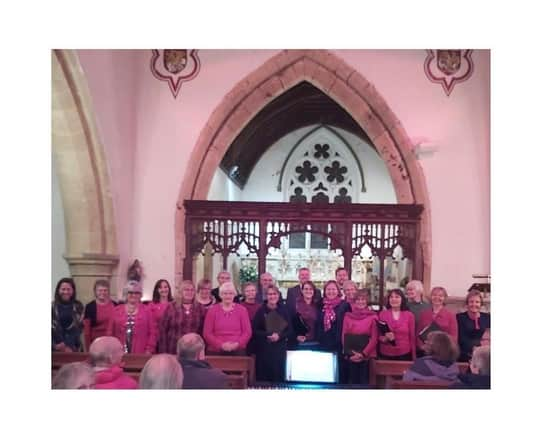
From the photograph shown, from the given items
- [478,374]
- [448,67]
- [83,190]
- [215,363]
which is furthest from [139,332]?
[448,67]

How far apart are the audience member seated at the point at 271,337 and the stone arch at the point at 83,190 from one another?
3.66 feet

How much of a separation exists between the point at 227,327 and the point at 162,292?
556mm

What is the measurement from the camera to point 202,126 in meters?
5.06

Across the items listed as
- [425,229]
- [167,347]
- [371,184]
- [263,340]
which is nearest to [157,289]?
[167,347]

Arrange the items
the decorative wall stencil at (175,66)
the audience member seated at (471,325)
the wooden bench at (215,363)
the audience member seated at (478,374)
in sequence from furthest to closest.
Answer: the decorative wall stencil at (175,66) → the audience member seated at (471,325) → the wooden bench at (215,363) → the audience member seated at (478,374)

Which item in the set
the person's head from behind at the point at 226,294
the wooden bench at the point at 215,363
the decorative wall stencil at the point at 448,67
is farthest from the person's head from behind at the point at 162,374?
the decorative wall stencil at the point at 448,67

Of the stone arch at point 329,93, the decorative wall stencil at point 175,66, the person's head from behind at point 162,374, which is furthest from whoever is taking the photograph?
the stone arch at point 329,93

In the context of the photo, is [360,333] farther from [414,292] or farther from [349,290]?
[414,292]

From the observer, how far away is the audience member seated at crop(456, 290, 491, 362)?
4254 mm

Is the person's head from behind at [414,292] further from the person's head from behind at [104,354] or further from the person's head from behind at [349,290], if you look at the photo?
the person's head from behind at [104,354]

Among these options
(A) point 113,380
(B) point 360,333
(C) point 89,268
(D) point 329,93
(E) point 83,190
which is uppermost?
(D) point 329,93

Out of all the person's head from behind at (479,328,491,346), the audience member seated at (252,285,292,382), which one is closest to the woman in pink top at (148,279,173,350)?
the audience member seated at (252,285,292,382)

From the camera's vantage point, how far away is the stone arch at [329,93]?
16.5 ft
